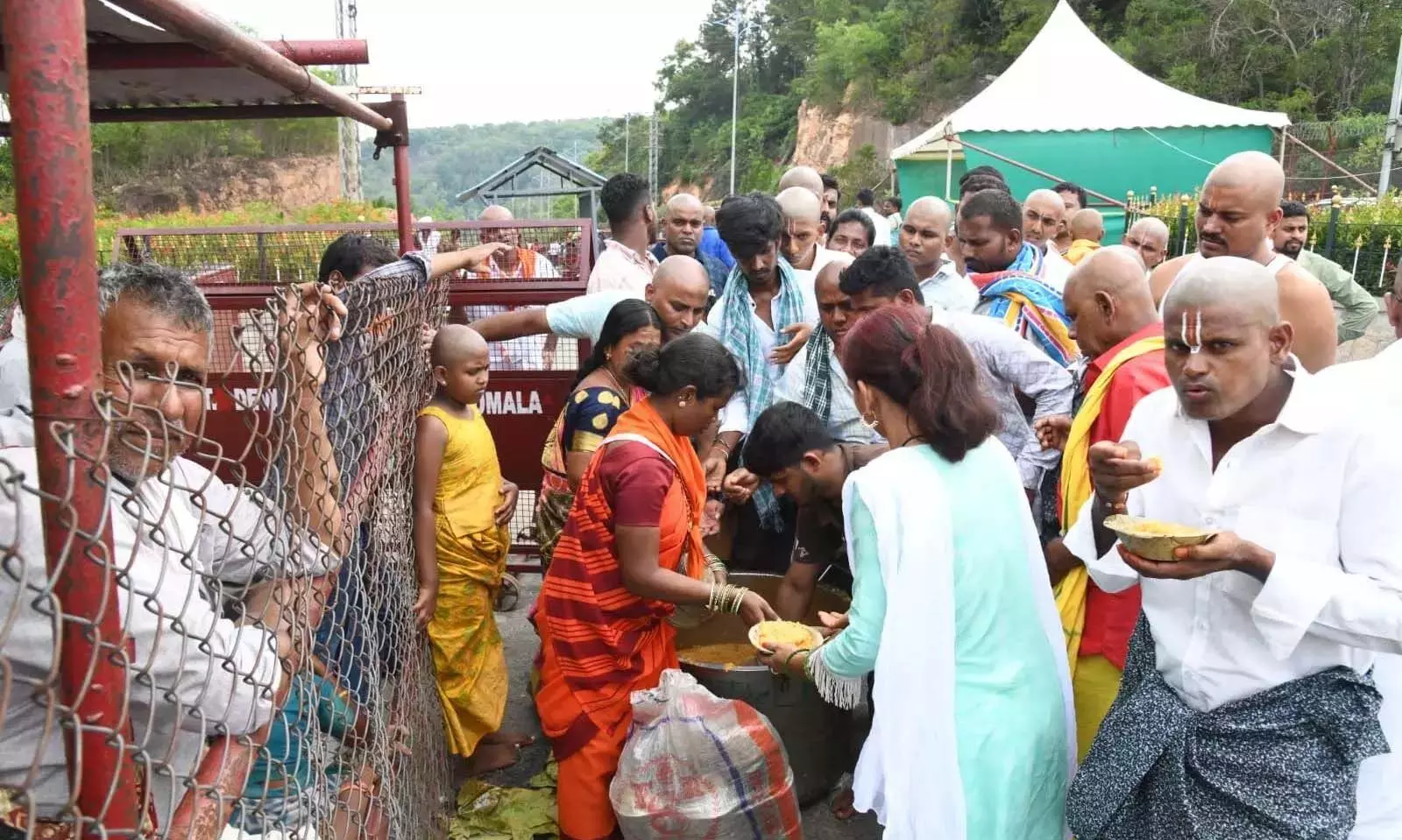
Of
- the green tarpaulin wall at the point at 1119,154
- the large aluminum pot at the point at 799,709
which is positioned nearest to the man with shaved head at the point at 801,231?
the large aluminum pot at the point at 799,709

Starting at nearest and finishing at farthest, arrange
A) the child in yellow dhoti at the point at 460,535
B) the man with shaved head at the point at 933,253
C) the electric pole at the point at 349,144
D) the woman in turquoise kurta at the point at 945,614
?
the woman in turquoise kurta at the point at 945,614 → the child in yellow dhoti at the point at 460,535 → the man with shaved head at the point at 933,253 → the electric pole at the point at 349,144

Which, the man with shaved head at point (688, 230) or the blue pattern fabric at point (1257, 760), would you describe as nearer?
the blue pattern fabric at point (1257, 760)

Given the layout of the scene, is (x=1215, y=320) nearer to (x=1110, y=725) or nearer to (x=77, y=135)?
(x=1110, y=725)

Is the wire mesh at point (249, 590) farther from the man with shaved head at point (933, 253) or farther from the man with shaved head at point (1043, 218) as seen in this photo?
the man with shaved head at point (1043, 218)

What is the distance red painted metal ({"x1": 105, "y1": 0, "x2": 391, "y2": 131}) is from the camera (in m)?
1.60

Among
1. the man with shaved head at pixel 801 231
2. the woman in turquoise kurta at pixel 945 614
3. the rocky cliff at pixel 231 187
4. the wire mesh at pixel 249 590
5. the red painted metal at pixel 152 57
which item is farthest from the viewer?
the rocky cliff at pixel 231 187

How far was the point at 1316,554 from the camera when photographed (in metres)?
2.00

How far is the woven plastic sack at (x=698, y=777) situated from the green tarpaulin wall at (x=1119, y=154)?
17421mm

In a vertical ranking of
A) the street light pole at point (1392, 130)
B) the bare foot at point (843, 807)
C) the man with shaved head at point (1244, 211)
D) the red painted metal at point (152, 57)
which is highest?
the street light pole at point (1392, 130)

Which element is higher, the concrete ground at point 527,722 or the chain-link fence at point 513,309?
the chain-link fence at point 513,309

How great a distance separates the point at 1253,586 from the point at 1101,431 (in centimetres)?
80

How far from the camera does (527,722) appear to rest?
173 inches

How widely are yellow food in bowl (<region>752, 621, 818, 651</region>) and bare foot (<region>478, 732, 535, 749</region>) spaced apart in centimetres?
160

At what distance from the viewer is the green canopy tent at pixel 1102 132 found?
Result: 18.4 m
